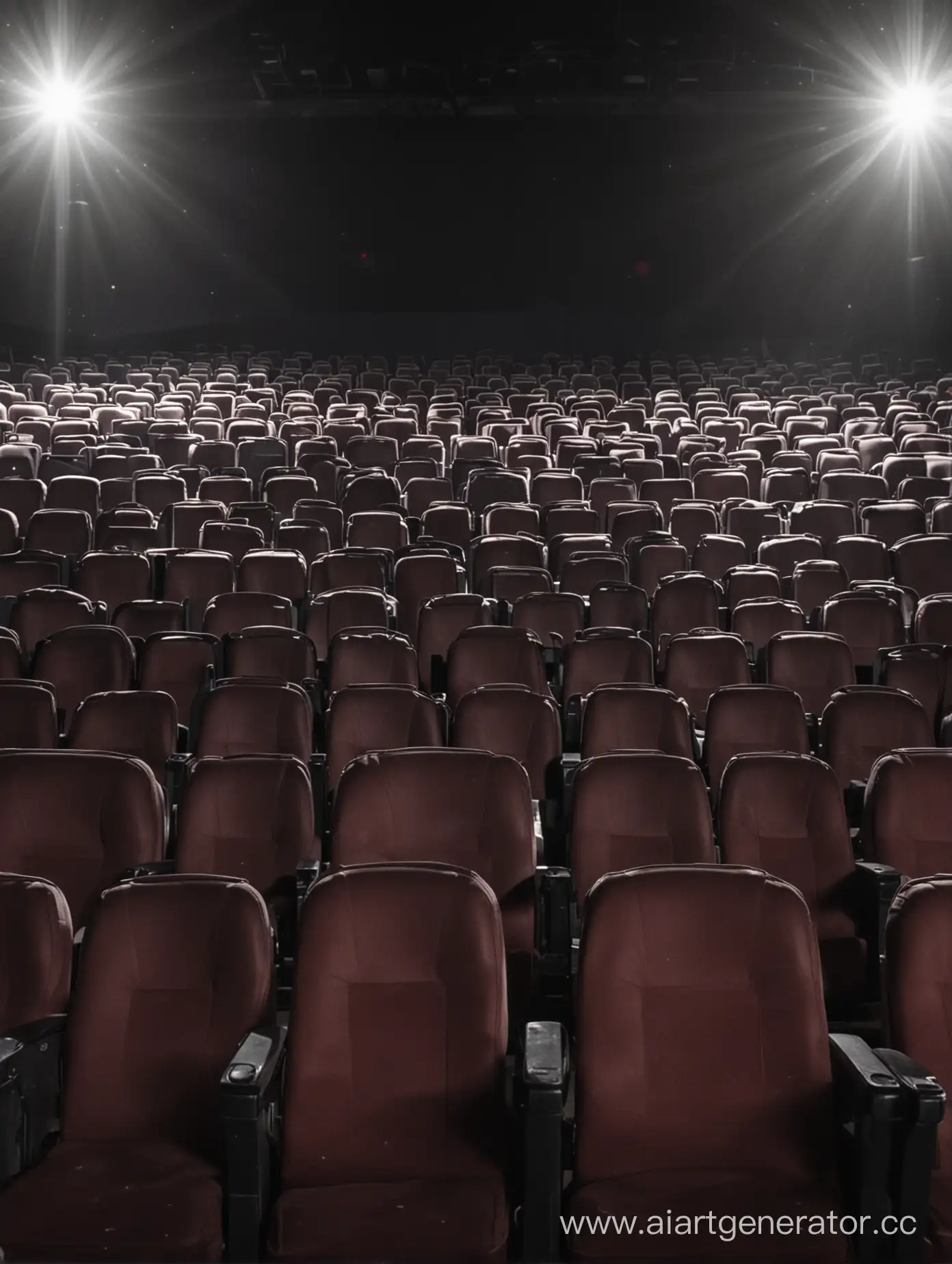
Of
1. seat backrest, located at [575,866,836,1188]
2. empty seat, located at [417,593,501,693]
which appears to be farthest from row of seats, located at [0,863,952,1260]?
empty seat, located at [417,593,501,693]

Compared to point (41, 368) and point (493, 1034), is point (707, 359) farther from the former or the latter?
Answer: point (493, 1034)

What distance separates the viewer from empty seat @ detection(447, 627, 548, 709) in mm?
4277

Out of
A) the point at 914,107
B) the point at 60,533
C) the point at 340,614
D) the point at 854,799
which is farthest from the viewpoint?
the point at 914,107

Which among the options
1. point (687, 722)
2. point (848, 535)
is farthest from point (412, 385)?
point (687, 722)

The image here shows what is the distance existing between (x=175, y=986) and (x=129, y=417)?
29.5 feet

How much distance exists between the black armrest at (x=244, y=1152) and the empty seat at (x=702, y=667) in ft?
9.02

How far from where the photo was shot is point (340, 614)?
16.5 ft

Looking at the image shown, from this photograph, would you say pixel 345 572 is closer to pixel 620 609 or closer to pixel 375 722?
pixel 620 609

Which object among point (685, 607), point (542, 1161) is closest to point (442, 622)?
point (685, 607)

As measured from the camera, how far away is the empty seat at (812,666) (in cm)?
429

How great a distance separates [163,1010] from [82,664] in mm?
2417

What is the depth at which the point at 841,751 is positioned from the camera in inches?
142

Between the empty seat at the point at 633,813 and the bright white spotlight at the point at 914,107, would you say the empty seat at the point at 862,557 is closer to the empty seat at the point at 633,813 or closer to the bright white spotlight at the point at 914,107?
the empty seat at the point at 633,813

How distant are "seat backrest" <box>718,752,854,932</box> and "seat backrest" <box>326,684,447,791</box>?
104 centimetres
